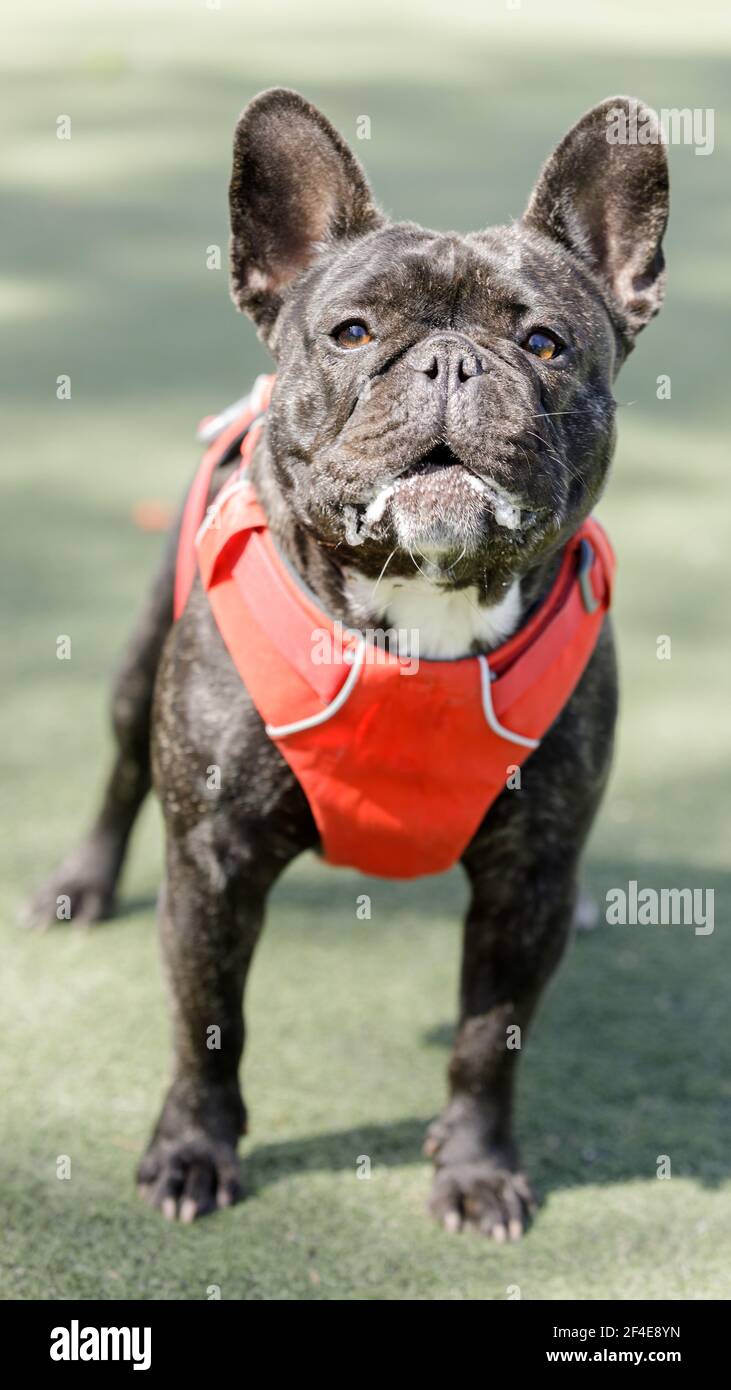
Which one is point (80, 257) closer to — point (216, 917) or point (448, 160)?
point (448, 160)

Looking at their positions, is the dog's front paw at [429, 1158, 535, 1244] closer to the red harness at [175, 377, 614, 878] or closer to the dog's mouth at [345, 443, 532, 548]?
the red harness at [175, 377, 614, 878]

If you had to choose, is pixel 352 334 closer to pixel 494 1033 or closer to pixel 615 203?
pixel 615 203

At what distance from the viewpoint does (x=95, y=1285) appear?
3.21m

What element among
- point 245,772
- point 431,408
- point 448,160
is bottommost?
point 245,772

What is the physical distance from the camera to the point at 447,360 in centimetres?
283

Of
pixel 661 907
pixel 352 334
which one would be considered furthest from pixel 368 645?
→ pixel 661 907

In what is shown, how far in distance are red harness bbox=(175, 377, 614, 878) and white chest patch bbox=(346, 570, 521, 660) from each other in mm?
34

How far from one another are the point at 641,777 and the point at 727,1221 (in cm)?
174

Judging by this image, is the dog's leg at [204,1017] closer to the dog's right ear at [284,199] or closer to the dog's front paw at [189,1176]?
the dog's front paw at [189,1176]

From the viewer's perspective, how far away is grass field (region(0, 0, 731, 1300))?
342 centimetres

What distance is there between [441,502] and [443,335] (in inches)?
12.8

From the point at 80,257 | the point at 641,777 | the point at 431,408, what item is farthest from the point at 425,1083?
the point at 80,257

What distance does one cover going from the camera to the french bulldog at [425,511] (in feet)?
9.32
